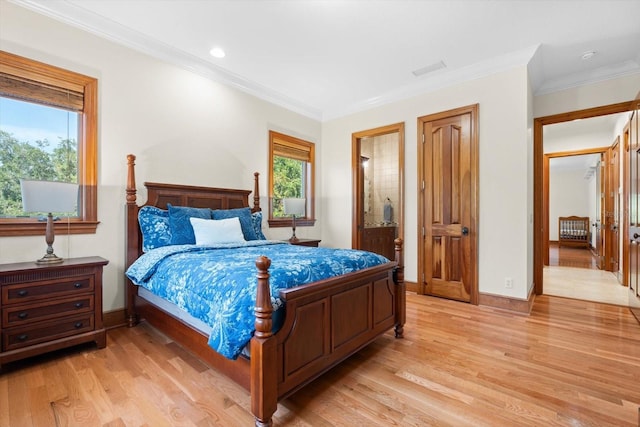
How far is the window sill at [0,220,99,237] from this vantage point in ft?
7.65

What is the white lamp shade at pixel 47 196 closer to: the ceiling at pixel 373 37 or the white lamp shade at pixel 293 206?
the ceiling at pixel 373 37

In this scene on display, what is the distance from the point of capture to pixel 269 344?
146 cm

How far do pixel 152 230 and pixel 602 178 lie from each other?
780cm

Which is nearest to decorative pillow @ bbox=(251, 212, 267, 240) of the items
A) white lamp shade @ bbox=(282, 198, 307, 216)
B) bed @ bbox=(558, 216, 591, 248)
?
white lamp shade @ bbox=(282, 198, 307, 216)

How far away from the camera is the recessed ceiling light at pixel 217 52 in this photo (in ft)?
10.6

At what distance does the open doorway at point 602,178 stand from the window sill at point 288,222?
3201mm

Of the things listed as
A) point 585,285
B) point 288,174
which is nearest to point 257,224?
point 288,174

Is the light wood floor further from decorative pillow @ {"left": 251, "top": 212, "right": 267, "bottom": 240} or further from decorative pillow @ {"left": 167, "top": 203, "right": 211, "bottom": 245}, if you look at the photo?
decorative pillow @ {"left": 167, "top": 203, "right": 211, "bottom": 245}

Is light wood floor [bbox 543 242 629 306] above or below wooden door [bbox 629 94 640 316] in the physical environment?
below

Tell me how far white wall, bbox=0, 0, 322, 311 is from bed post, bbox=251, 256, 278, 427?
2.19 m

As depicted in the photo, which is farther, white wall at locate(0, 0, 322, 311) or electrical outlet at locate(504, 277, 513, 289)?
electrical outlet at locate(504, 277, 513, 289)

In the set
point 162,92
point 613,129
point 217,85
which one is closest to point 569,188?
point 613,129

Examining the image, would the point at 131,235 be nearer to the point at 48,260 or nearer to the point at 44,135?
the point at 48,260

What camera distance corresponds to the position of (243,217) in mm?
3537
